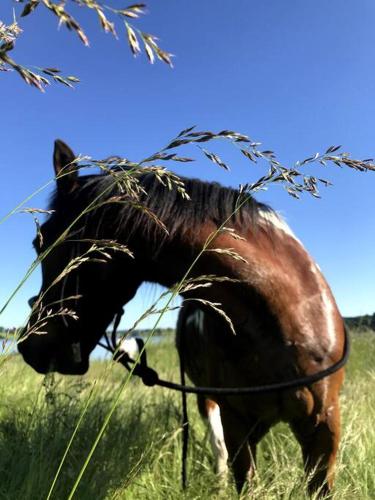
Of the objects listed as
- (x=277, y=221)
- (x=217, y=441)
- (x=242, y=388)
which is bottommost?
(x=217, y=441)

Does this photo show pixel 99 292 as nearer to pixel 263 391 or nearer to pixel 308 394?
pixel 263 391

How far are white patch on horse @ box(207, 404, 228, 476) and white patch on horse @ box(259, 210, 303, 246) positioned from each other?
1413 mm

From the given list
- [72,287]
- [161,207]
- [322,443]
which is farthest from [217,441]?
[161,207]

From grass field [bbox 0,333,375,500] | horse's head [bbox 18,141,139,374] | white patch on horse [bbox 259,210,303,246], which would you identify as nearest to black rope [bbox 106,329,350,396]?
grass field [bbox 0,333,375,500]

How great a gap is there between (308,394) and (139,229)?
1056mm

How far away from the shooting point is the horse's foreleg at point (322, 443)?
2.28 m

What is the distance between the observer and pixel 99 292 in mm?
2305

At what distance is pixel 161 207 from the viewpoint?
7.19ft

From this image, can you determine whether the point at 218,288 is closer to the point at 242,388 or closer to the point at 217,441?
the point at 242,388

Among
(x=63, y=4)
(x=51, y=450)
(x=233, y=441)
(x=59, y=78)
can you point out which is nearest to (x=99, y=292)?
(x=51, y=450)

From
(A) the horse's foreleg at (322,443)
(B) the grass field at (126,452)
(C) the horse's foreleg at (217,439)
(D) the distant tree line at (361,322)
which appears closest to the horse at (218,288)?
(A) the horse's foreleg at (322,443)

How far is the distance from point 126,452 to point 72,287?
99cm

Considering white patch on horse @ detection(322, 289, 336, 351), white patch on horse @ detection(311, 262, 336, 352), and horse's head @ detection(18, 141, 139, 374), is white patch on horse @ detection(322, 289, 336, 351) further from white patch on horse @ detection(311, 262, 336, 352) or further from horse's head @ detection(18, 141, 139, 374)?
horse's head @ detection(18, 141, 139, 374)

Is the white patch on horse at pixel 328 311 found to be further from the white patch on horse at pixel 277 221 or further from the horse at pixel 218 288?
the white patch on horse at pixel 277 221
